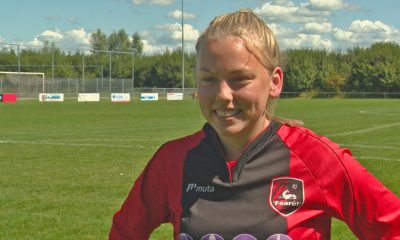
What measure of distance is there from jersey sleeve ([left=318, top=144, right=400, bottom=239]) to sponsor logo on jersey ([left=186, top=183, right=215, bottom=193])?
42 centimetres

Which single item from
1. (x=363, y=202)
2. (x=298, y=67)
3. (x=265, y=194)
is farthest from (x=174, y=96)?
(x=363, y=202)

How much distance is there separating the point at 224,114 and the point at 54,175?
981cm

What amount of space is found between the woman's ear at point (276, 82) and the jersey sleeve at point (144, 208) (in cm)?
50

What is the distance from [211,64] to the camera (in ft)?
7.11

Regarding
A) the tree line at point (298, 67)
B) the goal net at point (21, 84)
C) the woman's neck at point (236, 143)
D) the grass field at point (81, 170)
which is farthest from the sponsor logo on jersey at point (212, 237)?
the tree line at point (298, 67)

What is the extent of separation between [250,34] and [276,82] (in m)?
0.24

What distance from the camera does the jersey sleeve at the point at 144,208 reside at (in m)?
2.41

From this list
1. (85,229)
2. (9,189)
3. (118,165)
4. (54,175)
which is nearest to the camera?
(85,229)

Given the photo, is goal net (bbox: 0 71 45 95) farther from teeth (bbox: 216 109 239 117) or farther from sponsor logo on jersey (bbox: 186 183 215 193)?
teeth (bbox: 216 109 239 117)

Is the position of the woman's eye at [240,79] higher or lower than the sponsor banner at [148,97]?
higher

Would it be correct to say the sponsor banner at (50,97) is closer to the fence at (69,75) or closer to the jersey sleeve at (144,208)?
the fence at (69,75)

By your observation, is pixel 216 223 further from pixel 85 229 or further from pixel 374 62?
pixel 374 62

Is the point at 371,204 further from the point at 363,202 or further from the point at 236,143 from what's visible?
the point at 236,143

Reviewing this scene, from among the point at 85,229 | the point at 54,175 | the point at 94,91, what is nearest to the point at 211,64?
the point at 85,229
